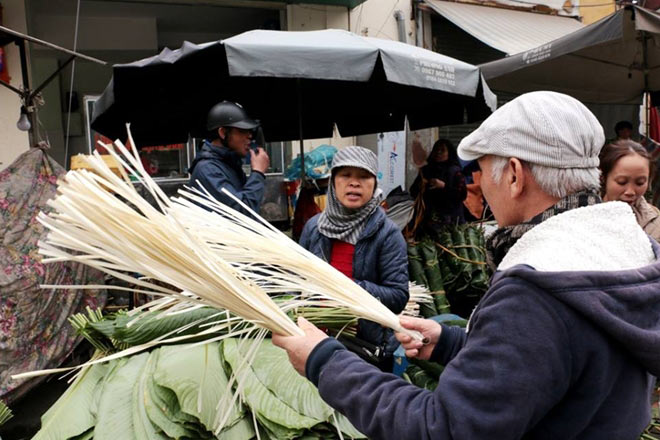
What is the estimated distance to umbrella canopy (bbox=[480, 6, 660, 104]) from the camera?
528 centimetres

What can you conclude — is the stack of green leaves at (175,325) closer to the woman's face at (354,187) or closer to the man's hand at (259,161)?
the woman's face at (354,187)

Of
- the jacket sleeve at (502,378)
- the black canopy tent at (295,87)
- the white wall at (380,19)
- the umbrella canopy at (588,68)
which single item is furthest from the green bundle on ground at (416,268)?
the white wall at (380,19)

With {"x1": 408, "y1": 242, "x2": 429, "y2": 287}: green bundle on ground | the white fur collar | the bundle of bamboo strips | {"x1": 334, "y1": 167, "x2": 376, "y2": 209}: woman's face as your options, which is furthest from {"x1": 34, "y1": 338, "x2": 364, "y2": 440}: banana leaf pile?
{"x1": 408, "y1": 242, "x2": 429, "y2": 287}: green bundle on ground

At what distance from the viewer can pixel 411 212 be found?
4699 millimetres

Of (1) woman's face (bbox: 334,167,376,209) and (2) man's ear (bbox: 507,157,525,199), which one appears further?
(1) woman's face (bbox: 334,167,376,209)

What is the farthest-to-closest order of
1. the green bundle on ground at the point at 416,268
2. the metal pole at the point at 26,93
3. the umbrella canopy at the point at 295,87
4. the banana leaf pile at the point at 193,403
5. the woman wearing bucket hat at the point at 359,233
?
the green bundle on ground at the point at 416,268
the metal pole at the point at 26,93
the umbrella canopy at the point at 295,87
the woman wearing bucket hat at the point at 359,233
the banana leaf pile at the point at 193,403

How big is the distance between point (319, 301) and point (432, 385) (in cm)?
66

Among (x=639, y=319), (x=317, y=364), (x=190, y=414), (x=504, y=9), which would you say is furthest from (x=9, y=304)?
(x=504, y=9)

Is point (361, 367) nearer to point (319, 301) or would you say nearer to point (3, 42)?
point (319, 301)

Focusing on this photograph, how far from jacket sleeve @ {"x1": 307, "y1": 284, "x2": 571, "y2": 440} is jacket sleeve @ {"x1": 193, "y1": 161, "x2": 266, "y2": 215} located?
7.44 ft

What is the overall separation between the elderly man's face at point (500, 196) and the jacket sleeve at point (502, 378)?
226 mm

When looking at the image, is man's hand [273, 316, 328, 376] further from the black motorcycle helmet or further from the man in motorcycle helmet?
the black motorcycle helmet

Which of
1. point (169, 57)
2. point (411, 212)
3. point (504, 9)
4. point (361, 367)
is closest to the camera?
point (361, 367)

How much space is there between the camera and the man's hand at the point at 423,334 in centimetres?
144
